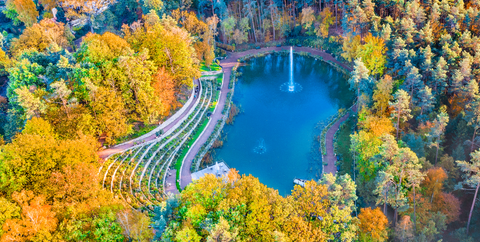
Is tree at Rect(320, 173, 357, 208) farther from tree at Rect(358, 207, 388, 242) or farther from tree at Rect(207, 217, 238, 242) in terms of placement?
tree at Rect(207, 217, 238, 242)

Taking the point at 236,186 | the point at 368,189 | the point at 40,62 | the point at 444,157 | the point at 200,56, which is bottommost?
the point at 368,189

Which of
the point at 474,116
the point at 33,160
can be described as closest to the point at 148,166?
the point at 33,160

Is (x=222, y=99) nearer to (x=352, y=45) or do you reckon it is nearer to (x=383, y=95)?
(x=352, y=45)

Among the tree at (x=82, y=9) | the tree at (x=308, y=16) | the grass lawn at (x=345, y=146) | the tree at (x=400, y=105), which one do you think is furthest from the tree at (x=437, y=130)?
the tree at (x=82, y=9)

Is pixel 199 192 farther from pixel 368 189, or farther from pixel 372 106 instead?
pixel 372 106

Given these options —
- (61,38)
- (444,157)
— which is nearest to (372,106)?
(444,157)

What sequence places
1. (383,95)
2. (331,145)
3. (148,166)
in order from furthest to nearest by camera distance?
1. (331,145)
2. (383,95)
3. (148,166)
